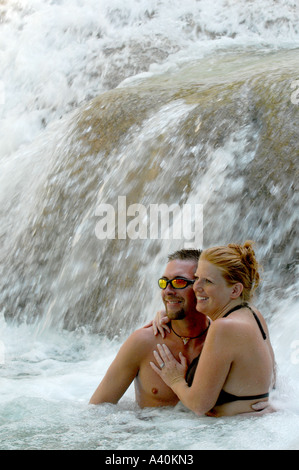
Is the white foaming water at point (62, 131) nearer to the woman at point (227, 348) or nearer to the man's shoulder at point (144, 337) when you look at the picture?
the woman at point (227, 348)

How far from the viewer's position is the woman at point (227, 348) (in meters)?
2.96

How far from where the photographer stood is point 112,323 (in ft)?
18.3

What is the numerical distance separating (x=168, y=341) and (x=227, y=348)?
0.38 m

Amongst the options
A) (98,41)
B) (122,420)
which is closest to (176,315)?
(122,420)

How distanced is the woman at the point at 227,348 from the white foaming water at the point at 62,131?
117 mm

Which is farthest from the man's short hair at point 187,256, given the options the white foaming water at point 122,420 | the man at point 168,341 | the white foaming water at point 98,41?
the white foaming water at point 98,41

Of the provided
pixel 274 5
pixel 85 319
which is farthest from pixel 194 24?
pixel 85 319

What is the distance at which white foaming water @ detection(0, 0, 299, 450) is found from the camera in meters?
3.16

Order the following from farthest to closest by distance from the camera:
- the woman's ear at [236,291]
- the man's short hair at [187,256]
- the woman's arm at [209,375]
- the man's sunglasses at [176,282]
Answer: the man's short hair at [187,256]
the man's sunglasses at [176,282]
the woman's ear at [236,291]
the woman's arm at [209,375]

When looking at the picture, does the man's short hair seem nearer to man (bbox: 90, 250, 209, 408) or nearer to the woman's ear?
man (bbox: 90, 250, 209, 408)

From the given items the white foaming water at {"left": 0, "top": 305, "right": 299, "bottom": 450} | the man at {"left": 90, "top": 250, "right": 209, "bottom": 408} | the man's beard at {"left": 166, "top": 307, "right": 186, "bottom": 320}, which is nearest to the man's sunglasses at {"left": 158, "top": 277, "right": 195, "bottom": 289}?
the man at {"left": 90, "top": 250, "right": 209, "bottom": 408}

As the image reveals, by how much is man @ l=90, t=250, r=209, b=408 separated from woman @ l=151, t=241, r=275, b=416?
0.10 metres

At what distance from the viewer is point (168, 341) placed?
326cm

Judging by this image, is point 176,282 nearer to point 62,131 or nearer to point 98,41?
point 62,131
